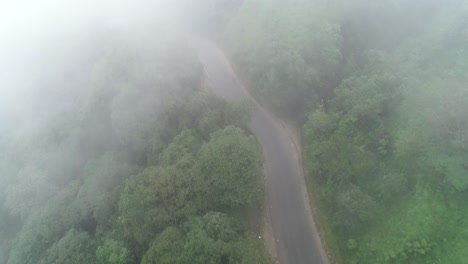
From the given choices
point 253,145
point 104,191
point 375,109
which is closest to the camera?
point 253,145

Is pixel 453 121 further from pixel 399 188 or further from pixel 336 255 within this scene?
pixel 336 255

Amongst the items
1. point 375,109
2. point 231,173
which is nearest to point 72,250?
point 231,173

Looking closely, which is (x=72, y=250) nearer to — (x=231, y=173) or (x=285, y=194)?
(x=231, y=173)

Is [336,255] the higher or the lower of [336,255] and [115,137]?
the higher

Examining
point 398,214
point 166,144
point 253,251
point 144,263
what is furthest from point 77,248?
point 398,214

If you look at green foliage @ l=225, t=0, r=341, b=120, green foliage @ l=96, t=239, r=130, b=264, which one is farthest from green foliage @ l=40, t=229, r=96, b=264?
green foliage @ l=225, t=0, r=341, b=120
